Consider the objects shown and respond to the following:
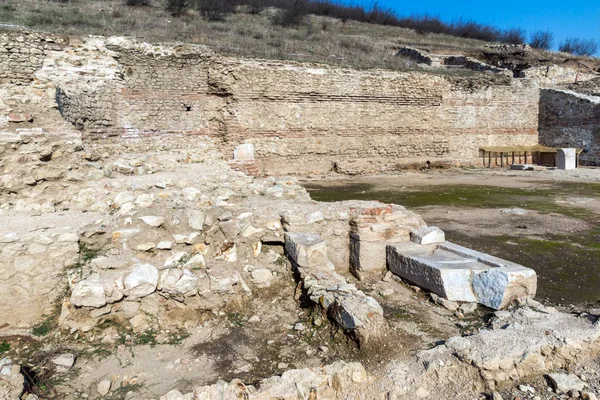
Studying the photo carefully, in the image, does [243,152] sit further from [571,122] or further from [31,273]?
[571,122]

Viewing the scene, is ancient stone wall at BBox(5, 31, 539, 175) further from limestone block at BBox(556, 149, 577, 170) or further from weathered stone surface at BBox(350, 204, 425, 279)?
weathered stone surface at BBox(350, 204, 425, 279)

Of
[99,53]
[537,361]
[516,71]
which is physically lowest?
[537,361]

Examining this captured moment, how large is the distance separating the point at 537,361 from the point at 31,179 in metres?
4.90

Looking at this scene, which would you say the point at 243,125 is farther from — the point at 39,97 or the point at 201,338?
the point at 201,338

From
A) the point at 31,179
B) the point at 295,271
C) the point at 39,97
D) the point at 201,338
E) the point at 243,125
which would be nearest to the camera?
the point at 201,338

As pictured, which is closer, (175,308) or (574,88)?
(175,308)

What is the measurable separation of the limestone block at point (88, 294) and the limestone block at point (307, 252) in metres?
1.60

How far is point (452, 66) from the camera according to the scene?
22.3 m

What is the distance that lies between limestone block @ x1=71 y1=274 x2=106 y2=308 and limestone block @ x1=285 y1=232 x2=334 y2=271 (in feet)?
5.26

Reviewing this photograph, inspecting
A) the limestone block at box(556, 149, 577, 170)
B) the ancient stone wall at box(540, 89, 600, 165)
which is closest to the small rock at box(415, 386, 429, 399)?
the limestone block at box(556, 149, 577, 170)

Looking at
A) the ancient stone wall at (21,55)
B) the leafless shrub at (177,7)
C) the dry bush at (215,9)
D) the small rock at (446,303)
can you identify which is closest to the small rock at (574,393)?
the small rock at (446,303)

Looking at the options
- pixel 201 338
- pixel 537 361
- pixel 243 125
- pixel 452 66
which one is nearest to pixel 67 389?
pixel 201 338

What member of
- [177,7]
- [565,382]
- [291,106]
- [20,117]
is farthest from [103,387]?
[177,7]

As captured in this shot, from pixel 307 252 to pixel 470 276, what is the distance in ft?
4.66
